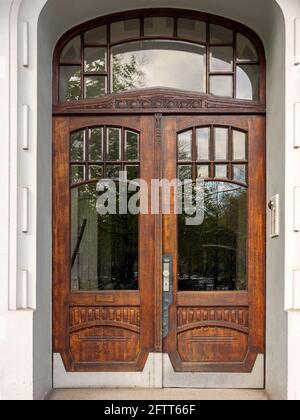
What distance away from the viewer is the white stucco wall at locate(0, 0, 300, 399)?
13.2 ft

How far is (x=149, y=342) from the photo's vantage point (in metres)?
4.66

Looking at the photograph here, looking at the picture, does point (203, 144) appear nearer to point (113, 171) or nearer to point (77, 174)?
point (113, 171)

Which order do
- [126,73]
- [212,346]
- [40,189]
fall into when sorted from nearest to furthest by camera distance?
[40,189]
[212,346]
[126,73]

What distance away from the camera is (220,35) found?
486 cm

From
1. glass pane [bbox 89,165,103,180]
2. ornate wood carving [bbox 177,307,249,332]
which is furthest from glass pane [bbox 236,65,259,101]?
ornate wood carving [bbox 177,307,249,332]

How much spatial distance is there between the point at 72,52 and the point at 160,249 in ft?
6.81

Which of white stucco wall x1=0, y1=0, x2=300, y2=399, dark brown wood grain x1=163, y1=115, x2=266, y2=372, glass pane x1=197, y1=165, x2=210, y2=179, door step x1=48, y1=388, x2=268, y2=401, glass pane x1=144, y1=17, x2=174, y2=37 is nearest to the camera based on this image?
white stucco wall x1=0, y1=0, x2=300, y2=399

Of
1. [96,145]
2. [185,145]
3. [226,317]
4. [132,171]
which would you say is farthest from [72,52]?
[226,317]

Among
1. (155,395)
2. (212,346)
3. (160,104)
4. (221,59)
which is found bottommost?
(155,395)

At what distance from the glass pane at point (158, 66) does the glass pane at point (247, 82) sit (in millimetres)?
335

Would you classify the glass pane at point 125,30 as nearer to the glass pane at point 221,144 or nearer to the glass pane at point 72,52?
the glass pane at point 72,52

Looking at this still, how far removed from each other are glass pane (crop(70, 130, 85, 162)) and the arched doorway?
0.01 meters

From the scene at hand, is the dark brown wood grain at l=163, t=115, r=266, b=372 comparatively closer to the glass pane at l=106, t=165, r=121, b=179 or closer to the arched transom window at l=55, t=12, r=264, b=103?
the glass pane at l=106, t=165, r=121, b=179

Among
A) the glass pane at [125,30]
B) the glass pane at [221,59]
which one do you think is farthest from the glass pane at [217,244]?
the glass pane at [125,30]
